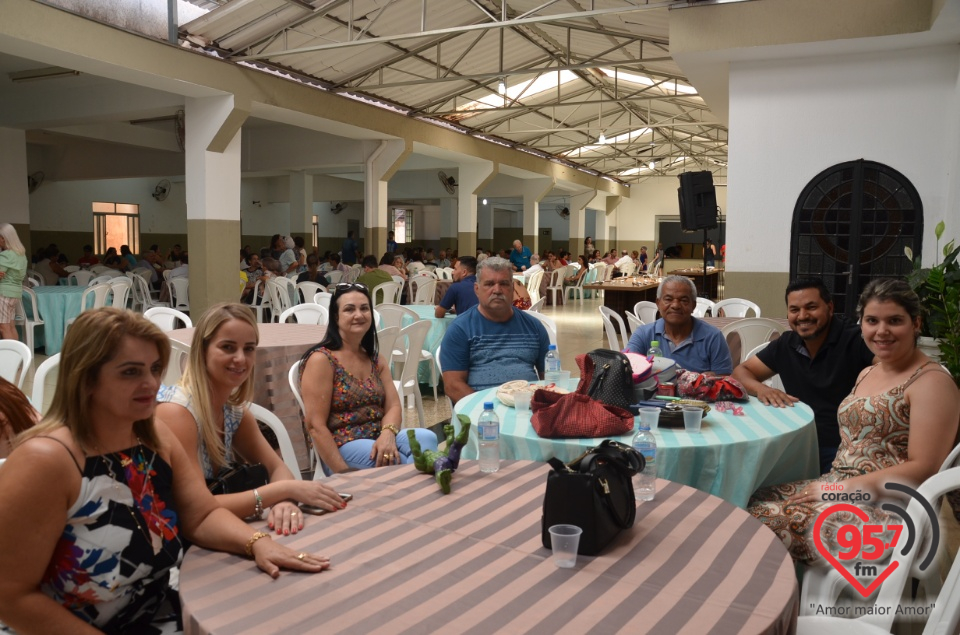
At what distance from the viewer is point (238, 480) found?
73.7 inches

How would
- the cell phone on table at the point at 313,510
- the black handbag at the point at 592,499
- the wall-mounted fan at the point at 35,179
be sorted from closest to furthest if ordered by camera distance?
the black handbag at the point at 592,499 → the cell phone on table at the point at 313,510 → the wall-mounted fan at the point at 35,179

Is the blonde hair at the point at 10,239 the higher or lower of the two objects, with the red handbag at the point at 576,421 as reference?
higher

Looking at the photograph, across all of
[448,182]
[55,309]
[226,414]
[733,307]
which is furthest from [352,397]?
[448,182]

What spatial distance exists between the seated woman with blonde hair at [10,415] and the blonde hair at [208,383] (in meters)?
0.37

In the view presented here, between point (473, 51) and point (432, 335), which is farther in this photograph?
point (473, 51)

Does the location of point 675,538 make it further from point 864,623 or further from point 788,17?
point 788,17

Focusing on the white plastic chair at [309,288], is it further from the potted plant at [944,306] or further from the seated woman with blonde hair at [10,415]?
the seated woman with blonde hair at [10,415]

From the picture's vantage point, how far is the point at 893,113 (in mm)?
6586

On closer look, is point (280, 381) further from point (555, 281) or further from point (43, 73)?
point (555, 281)

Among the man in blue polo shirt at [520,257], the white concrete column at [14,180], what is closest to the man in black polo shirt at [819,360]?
the white concrete column at [14,180]

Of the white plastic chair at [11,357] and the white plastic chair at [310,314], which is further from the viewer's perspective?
the white plastic chair at [310,314]

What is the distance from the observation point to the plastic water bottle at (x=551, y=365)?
308cm

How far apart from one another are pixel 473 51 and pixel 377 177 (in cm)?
268

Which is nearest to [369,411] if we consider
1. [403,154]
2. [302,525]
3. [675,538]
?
[302,525]
